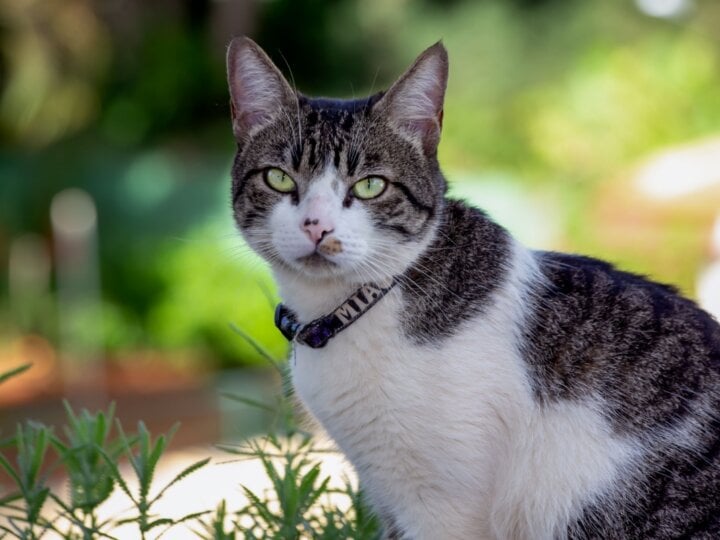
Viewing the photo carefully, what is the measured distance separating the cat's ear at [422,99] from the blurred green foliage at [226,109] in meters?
6.45

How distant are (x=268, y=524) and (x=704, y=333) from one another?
1219 millimetres

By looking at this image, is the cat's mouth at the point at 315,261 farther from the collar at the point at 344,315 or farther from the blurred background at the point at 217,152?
the blurred background at the point at 217,152

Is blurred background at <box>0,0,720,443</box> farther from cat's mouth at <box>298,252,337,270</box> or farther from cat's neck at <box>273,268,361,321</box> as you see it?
cat's mouth at <box>298,252,337,270</box>

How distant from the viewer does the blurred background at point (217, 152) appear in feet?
28.9

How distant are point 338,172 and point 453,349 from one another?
529 millimetres

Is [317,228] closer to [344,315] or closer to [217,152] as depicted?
[344,315]

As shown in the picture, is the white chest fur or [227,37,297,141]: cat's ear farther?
[227,37,297,141]: cat's ear

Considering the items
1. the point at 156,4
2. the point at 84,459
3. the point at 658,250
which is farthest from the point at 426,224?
the point at 156,4

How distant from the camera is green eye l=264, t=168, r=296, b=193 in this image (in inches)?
A: 104

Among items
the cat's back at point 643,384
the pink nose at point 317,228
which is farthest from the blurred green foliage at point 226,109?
the pink nose at point 317,228

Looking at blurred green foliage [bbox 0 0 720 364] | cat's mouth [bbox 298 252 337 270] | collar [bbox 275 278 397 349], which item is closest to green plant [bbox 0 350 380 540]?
collar [bbox 275 278 397 349]

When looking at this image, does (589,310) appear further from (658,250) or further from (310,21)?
(310,21)

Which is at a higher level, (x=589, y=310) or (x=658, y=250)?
(x=658, y=250)

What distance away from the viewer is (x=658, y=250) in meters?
7.95
